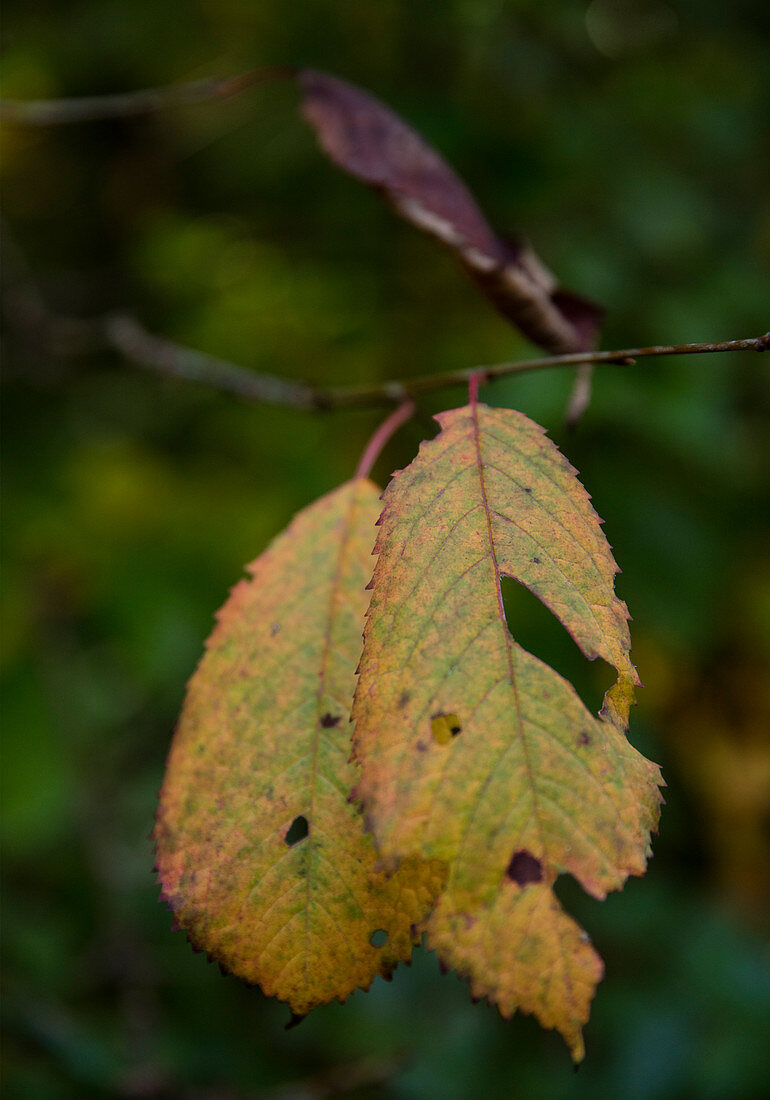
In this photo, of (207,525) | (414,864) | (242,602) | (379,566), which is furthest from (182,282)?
(414,864)

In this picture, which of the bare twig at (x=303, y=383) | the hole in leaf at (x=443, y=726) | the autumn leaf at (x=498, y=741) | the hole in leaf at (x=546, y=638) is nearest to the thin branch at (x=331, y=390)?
the bare twig at (x=303, y=383)

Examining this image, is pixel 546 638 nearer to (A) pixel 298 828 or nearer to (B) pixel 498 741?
(A) pixel 298 828

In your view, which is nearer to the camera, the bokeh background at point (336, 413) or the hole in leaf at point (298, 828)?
the hole in leaf at point (298, 828)

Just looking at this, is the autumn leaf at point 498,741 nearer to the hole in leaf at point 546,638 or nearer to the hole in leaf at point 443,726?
the hole in leaf at point 443,726

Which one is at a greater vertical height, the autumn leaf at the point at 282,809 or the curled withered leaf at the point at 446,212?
the curled withered leaf at the point at 446,212

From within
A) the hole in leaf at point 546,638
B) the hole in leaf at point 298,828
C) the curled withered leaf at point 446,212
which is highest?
the curled withered leaf at point 446,212

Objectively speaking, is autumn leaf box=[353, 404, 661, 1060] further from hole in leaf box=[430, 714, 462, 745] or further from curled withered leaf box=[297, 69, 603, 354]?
curled withered leaf box=[297, 69, 603, 354]

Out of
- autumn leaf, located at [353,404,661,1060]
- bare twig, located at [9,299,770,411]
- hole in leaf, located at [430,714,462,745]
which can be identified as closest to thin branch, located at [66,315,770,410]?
bare twig, located at [9,299,770,411]
